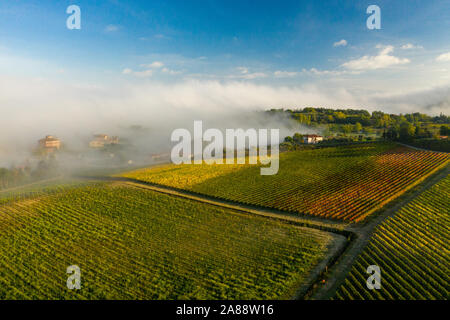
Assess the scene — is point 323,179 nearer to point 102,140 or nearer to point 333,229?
point 333,229

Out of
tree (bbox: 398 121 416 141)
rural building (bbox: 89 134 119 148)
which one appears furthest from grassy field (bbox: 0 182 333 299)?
rural building (bbox: 89 134 119 148)

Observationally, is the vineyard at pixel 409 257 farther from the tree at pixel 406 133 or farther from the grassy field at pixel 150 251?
the tree at pixel 406 133

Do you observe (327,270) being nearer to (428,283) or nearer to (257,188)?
(428,283)

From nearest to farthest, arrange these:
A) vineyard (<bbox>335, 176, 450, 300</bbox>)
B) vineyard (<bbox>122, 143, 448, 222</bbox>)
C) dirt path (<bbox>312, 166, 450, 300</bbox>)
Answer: vineyard (<bbox>335, 176, 450, 300</bbox>)
dirt path (<bbox>312, 166, 450, 300</bbox>)
vineyard (<bbox>122, 143, 448, 222</bbox>)

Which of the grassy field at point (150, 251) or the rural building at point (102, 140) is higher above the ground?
the rural building at point (102, 140)

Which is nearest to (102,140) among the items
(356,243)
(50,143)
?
(50,143)

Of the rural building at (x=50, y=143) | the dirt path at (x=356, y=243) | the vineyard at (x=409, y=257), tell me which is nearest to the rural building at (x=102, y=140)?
the rural building at (x=50, y=143)

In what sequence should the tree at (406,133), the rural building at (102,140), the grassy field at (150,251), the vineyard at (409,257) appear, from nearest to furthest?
1. the vineyard at (409,257)
2. the grassy field at (150,251)
3. the tree at (406,133)
4. the rural building at (102,140)

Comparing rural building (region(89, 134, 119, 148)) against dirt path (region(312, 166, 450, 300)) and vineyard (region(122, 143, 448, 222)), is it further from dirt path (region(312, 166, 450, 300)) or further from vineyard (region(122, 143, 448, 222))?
dirt path (region(312, 166, 450, 300))
